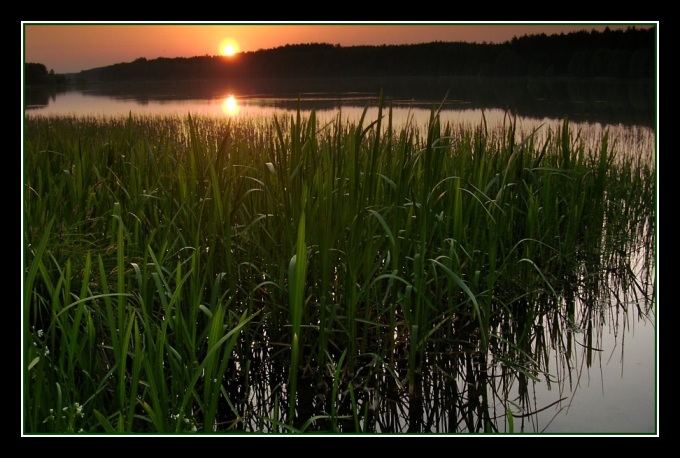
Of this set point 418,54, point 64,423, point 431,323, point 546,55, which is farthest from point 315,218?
point 546,55

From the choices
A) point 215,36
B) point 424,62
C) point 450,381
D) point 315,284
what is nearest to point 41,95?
point 215,36

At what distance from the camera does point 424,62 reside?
253 centimetres

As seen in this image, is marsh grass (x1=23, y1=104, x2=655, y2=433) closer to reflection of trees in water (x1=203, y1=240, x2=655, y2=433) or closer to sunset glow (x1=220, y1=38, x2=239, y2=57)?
reflection of trees in water (x1=203, y1=240, x2=655, y2=433)

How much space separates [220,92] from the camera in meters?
2.80

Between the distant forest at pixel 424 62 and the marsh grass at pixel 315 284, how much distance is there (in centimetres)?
29

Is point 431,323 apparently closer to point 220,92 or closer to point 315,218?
point 315,218

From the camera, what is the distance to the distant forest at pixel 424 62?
2400 mm

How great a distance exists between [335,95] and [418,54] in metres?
0.40

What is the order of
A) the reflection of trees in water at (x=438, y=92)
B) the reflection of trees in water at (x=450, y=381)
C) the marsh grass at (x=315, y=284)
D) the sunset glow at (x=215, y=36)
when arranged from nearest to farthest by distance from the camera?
1. the marsh grass at (x=315, y=284)
2. the reflection of trees in water at (x=450, y=381)
3. the sunset glow at (x=215, y=36)
4. the reflection of trees in water at (x=438, y=92)

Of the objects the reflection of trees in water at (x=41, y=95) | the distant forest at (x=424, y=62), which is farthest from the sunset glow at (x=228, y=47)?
the reflection of trees in water at (x=41, y=95)

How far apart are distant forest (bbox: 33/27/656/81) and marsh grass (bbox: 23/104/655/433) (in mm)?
293

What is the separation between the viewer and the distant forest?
2.40 m

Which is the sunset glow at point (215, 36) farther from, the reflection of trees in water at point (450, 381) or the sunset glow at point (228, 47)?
the reflection of trees in water at point (450, 381)
